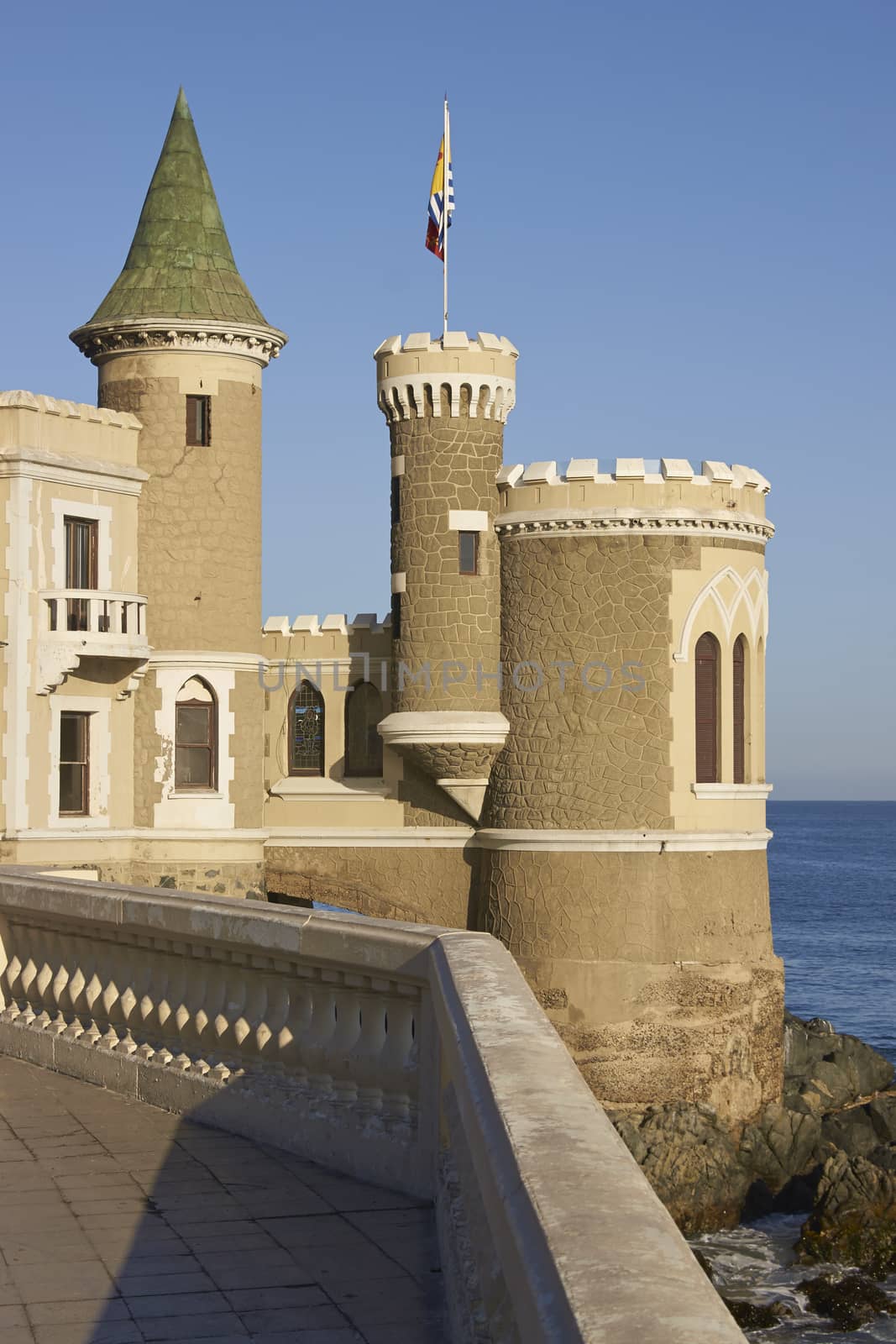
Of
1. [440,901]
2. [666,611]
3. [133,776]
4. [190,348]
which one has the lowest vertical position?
[440,901]

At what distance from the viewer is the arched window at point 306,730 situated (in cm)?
3447

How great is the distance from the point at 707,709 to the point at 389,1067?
2388 centimetres

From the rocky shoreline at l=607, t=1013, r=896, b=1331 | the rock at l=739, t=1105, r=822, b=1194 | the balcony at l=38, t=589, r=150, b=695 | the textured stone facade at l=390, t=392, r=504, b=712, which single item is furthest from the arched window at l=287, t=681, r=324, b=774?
the rock at l=739, t=1105, r=822, b=1194

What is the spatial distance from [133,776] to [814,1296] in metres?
13.3

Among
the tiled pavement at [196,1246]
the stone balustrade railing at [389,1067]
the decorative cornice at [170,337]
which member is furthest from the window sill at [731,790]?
the tiled pavement at [196,1246]

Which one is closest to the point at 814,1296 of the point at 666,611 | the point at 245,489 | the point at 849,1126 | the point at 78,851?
the point at 849,1126

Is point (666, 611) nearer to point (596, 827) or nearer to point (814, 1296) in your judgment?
point (596, 827)

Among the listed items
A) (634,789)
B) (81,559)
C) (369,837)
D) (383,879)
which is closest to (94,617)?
(81,559)

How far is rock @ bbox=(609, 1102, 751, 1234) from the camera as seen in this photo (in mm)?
28625

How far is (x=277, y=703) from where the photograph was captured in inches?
1364

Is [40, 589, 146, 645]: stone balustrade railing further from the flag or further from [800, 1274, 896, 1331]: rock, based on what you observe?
[800, 1274, 896, 1331]: rock

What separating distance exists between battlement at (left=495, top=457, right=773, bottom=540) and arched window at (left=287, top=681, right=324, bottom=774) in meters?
5.38

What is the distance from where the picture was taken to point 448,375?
31766mm

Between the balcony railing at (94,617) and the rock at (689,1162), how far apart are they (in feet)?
35.0
